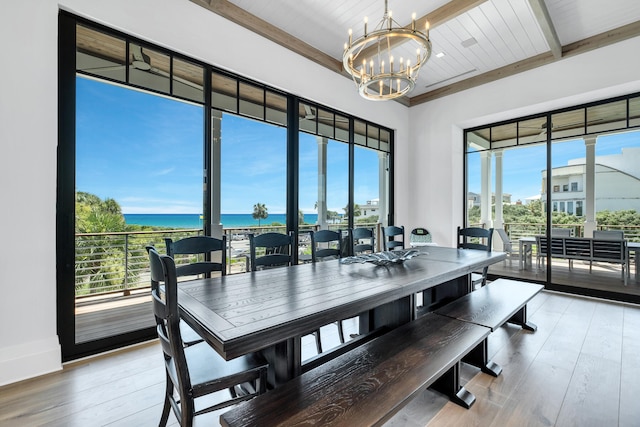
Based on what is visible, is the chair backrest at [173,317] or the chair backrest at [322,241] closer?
the chair backrest at [173,317]

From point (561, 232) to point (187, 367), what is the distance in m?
5.39

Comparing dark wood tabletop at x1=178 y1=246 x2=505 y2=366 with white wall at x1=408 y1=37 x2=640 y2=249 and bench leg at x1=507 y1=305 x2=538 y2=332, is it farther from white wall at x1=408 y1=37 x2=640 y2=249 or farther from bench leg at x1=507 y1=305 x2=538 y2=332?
white wall at x1=408 y1=37 x2=640 y2=249

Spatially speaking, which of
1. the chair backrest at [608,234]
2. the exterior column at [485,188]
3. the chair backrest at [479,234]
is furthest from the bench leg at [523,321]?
the exterior column at [485,188]

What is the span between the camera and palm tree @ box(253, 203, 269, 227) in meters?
5.67

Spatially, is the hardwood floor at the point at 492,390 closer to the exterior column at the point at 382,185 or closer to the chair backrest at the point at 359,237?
the chair backrest at the point at 359,237

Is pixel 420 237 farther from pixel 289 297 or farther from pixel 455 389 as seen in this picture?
pixel 289 297

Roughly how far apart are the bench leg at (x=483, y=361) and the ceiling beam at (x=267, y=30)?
380 centimetres

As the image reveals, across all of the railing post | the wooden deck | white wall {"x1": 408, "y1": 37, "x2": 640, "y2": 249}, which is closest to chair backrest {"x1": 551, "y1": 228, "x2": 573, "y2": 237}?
the wooden deck

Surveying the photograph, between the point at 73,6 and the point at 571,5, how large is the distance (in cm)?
475

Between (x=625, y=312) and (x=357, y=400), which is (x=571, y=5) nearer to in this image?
(x=625, y=312)

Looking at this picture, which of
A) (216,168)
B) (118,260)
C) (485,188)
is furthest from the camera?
(485,188)

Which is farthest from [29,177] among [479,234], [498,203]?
[498,203]

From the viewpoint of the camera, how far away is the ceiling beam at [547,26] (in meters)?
2.90

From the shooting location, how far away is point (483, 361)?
211 centimetres
